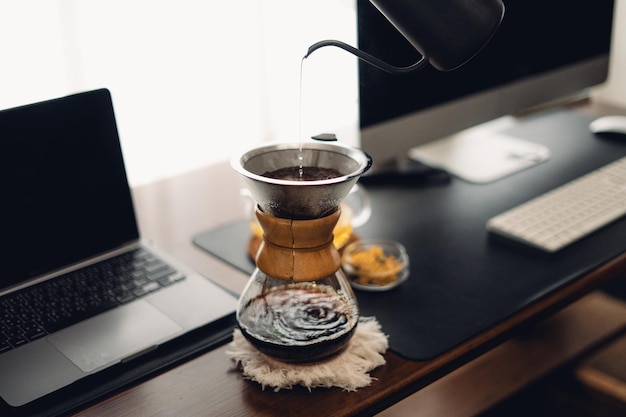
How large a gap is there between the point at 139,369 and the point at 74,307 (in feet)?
0.47

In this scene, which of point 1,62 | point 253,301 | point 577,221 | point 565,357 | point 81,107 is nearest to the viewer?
point 253,301

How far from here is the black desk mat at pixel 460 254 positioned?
0.96 meters

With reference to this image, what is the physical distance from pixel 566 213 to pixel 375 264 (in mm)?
366

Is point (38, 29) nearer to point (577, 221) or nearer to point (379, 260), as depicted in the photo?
point (379, 260)

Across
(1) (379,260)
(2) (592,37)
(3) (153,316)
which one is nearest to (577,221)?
(1) (379,260)

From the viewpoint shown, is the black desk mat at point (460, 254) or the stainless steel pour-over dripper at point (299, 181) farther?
the black desk mat at point (460, 254)

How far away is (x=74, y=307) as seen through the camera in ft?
3.17

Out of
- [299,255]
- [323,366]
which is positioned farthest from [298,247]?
[323,366]

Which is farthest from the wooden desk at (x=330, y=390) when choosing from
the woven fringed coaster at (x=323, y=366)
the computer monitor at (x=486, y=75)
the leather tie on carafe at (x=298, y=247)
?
the computer monitor at (x=486, y=75)

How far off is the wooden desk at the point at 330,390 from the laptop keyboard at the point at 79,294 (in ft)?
0.29

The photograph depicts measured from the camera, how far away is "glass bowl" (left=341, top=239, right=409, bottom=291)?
3.40 feet

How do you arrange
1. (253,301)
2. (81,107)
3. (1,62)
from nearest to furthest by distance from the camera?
(253,301)
(81,107)
(1,62)

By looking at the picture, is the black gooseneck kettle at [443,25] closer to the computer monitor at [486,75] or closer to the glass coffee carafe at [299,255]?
the glass coffee carafe at [299,255]

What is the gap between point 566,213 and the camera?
121 cm
